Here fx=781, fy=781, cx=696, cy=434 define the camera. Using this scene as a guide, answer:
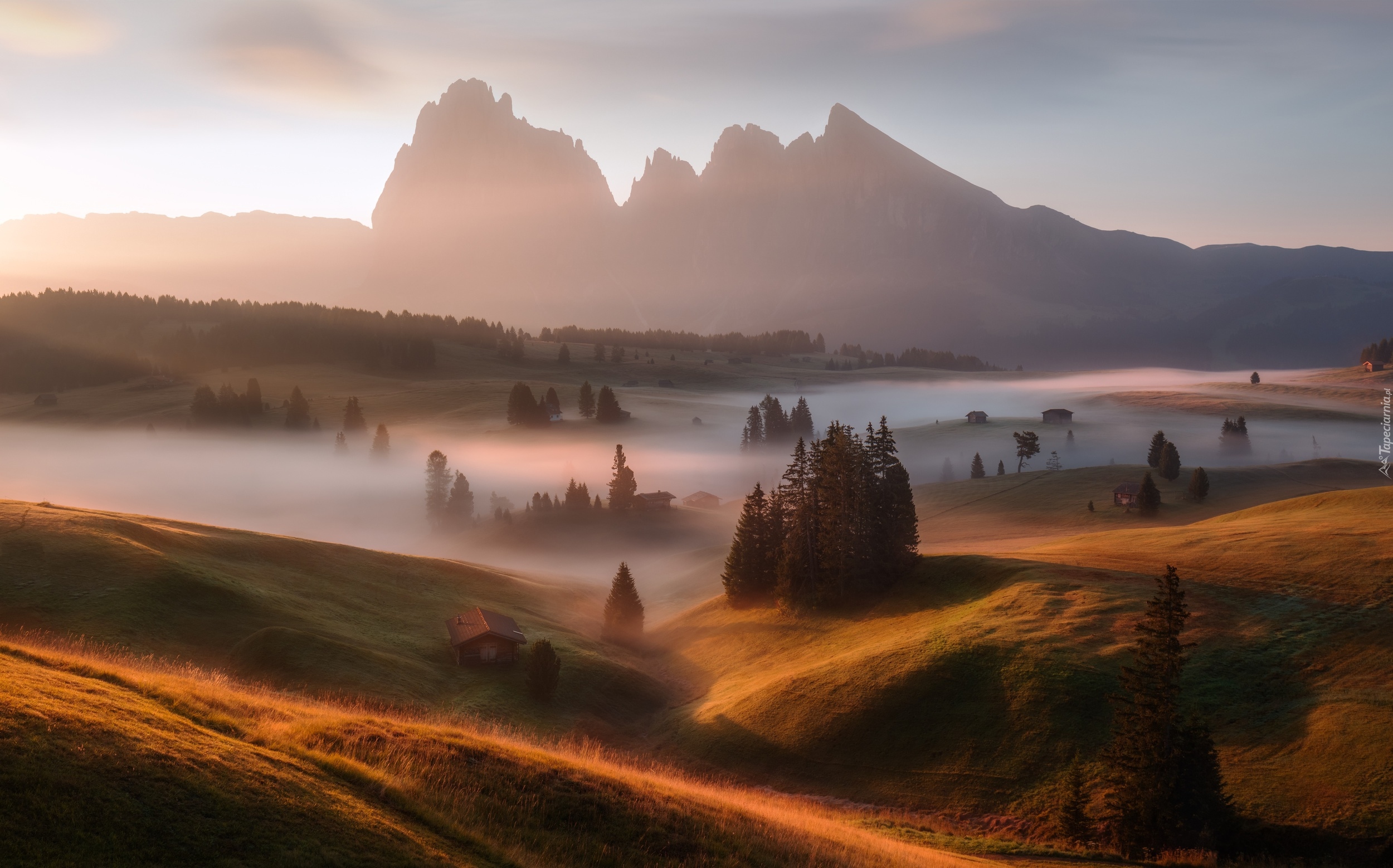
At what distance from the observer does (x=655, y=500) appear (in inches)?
6329

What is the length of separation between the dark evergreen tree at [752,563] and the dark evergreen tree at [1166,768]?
2031 inches

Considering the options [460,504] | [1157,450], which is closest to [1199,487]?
[1157,450]

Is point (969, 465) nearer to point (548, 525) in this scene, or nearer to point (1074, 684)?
point (548, 525)

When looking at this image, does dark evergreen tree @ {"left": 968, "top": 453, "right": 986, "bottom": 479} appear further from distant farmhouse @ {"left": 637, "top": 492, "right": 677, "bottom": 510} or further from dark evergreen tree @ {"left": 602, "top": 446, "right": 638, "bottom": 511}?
dark evergreen tree @ {"left": 602, "top": 446, "right": 638, "bottom": 511}

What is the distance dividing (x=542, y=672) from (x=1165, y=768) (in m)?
38.9

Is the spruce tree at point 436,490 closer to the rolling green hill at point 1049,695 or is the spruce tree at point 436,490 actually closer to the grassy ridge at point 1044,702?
the rolling green hill at point 1049,695

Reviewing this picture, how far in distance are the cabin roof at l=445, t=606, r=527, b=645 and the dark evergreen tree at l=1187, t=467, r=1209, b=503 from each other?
101 meters

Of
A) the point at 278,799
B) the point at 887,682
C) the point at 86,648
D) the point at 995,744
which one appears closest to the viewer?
the point at 278,799

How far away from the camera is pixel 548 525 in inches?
5901

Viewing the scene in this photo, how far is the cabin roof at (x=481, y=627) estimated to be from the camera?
5925 centimetres

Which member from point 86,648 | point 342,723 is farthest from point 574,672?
point 342,723

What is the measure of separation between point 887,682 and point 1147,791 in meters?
19.6

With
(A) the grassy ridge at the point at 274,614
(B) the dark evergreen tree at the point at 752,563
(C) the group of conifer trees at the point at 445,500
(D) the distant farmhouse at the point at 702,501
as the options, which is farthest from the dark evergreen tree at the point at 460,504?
(B) the dark evergreen tree at the point at 752,563

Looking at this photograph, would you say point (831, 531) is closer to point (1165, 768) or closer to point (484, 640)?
point (484, 640)
